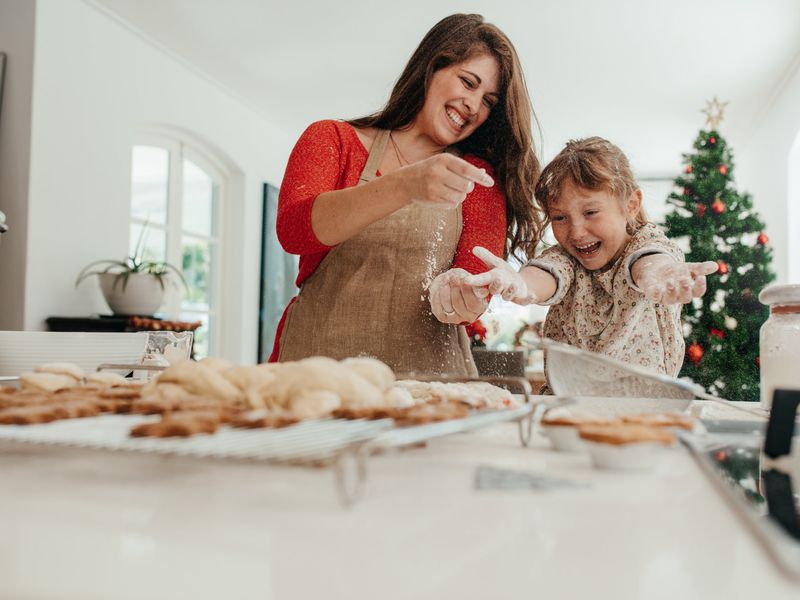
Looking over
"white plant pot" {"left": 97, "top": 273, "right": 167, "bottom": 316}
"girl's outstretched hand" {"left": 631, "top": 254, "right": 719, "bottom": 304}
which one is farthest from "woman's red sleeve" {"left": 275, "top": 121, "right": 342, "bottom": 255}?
"white plant pot" {"left": 97, "top": 273, "right": 167, "bottom": 316}

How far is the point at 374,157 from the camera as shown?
61.1 inches

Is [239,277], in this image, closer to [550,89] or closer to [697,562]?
[550,89]

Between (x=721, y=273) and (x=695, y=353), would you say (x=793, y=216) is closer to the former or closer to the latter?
(x=721, y=273)

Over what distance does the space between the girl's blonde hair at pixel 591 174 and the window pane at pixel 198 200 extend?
4.09 metres

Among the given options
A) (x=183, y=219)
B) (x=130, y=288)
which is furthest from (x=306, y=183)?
(x=183, y=219)

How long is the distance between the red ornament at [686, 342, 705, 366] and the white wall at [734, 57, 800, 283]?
1966mm

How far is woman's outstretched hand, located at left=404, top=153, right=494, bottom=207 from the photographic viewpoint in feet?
3.43

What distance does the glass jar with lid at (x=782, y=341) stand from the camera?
2.96ft

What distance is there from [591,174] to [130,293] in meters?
2.92

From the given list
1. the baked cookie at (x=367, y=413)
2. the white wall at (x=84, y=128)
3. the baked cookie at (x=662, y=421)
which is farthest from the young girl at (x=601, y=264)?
the white wall at (x=84, y=128)

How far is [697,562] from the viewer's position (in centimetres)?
32

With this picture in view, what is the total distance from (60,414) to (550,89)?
5149 millimetres

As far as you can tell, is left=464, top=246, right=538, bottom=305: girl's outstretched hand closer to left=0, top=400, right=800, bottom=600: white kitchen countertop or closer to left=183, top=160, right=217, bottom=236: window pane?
left=0, top=400, right=800, bottom=600: white kitchen countertop

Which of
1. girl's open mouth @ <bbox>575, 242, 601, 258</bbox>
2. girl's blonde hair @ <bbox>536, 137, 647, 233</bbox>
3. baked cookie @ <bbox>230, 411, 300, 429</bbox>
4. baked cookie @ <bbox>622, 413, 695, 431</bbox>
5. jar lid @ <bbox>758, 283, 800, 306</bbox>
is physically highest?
girl's blonde hair @ <bbox>536, 137, 647, 233</bbox>
